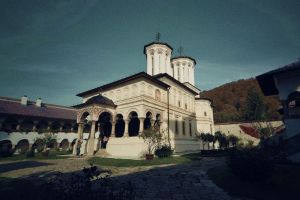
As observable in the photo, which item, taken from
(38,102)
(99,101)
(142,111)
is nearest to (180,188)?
(142,111)

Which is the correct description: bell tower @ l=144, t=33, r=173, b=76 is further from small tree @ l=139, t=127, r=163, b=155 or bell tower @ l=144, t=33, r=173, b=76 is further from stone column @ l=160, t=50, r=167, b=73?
small tree @ l=139, t=127, r=163, b=155

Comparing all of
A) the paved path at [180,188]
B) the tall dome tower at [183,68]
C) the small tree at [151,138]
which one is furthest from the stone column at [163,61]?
the paved path at [180,188]

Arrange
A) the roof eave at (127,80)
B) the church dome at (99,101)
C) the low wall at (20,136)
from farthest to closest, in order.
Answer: the low wall at (20,136), the church dome at (99,101), the roof eave at (127,80)

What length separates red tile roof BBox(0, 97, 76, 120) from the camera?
3104cm

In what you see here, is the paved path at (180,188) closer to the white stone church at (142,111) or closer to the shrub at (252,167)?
the shrub at (252,167)

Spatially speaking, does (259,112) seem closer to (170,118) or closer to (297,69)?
(170,118)

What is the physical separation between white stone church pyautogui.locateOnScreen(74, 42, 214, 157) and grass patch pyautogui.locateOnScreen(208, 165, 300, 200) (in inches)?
518

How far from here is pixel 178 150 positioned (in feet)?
86.2

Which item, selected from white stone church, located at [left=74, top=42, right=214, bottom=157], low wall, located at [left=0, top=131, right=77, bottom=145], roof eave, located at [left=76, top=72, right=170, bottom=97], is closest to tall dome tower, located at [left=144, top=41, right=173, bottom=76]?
white stone church, located at [left=74, top=42, right=214, bottom=157]

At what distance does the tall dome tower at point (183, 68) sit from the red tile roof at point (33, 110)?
2269 centimetres

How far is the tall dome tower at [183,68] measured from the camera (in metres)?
36.8

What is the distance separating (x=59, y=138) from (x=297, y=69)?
119ft

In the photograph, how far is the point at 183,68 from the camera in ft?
122

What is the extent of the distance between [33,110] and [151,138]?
25691 mm
